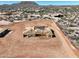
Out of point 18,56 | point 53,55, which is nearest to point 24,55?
point 18,56

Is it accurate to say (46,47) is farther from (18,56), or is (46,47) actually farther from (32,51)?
(18,56)

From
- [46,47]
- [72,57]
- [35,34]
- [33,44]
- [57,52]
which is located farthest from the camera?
[35,34]

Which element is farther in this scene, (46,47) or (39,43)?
(39,43)

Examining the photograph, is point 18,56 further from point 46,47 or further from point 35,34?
point 35,34

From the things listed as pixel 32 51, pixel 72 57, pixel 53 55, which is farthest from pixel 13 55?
pixel 72 57

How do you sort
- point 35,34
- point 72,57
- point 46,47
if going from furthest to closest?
point 35,34, point 46,47, point 72,57

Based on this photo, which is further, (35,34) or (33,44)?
(35,34)

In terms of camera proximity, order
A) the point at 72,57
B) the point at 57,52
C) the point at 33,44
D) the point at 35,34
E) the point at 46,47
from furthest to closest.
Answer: the point at 35,34 < the point at 33,44 < the point at 46,47 < the point at 57,52 < the point at 72,57

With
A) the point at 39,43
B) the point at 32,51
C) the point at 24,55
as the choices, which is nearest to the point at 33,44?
the point at 39,43
